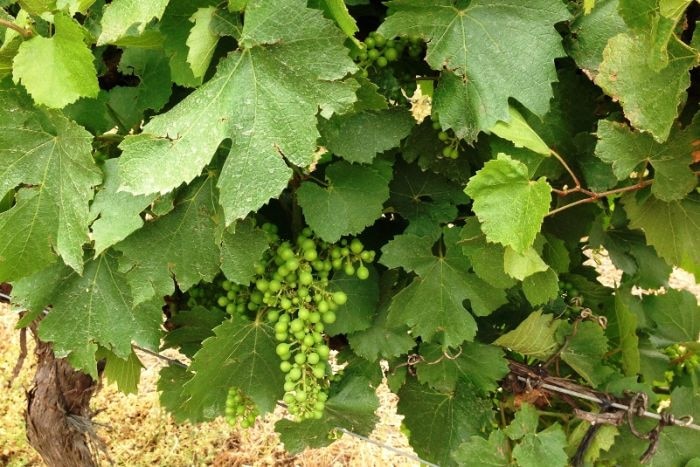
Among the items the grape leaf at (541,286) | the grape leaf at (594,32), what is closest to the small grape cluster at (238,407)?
the grape leaf at (541,286)

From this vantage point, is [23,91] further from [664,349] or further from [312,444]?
[664,349]

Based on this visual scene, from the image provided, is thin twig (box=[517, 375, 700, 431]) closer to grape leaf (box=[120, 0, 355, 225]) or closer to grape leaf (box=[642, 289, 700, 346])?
grape leaf (box=[642, 289, 700, 346])

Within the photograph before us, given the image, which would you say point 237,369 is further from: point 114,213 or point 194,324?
point 114,213

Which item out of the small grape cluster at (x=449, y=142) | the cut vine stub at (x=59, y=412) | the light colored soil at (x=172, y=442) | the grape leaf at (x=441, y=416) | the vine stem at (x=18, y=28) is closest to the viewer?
the vine stem at (x=18, y=28)

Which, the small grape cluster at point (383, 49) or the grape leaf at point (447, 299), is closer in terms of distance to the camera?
the small grape cluster at point (383, 49)

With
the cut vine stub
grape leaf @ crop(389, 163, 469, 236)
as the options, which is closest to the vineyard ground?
the cut vine stub

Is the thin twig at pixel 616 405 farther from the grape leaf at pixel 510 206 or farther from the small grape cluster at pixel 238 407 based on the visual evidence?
the small grape cluster at pixel 238 407
